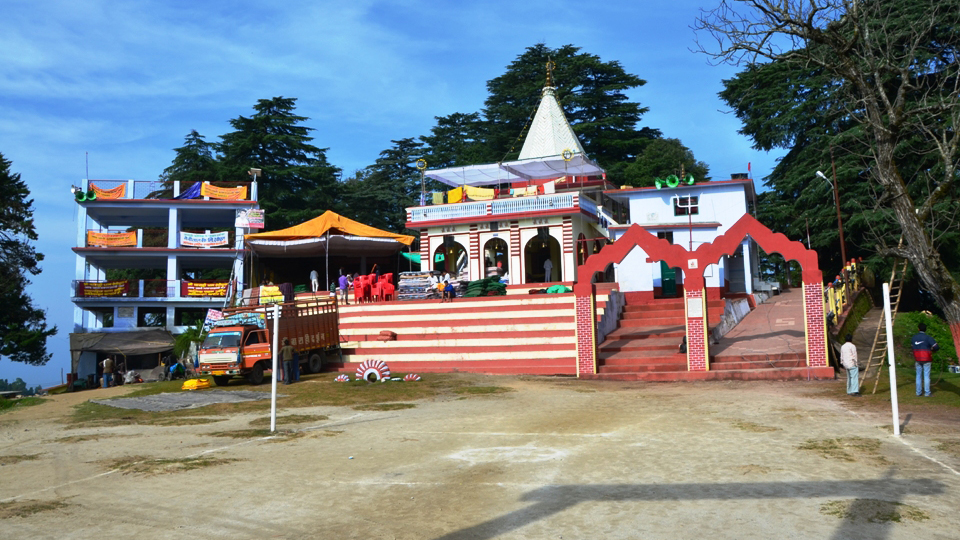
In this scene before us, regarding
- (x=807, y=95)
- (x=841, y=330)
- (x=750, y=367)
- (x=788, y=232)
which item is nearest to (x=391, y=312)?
(x=750, y=367)

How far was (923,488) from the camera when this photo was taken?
793 centimetres

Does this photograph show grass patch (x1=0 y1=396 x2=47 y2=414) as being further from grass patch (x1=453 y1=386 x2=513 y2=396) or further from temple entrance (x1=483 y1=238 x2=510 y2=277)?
temple entrance (x1=483 y1=238 x2=510 y2=277)

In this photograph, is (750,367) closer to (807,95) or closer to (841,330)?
(841,330)

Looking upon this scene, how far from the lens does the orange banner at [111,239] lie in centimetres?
3869

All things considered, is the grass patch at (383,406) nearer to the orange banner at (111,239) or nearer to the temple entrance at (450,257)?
the temple entrance at (450,257)

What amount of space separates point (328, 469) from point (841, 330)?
19.5 metres

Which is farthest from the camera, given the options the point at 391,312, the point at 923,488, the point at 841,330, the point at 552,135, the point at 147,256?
the point at 552,135

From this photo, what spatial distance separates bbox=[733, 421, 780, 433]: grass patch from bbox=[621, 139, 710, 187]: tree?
105 feet

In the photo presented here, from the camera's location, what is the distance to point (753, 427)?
479 inches

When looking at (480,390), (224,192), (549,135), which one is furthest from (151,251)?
(480,390)

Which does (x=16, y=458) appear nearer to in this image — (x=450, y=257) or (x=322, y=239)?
(x=322, y=239)

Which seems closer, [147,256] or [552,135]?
[147,256]

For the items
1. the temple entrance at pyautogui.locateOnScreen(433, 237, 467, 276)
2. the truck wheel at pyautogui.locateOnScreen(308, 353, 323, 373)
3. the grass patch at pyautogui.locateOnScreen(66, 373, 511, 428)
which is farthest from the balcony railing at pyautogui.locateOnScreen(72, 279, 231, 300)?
the grass patch at pyautogui.locateOnScreen(66, 373, 511, 428)

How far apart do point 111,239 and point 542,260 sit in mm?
23244
